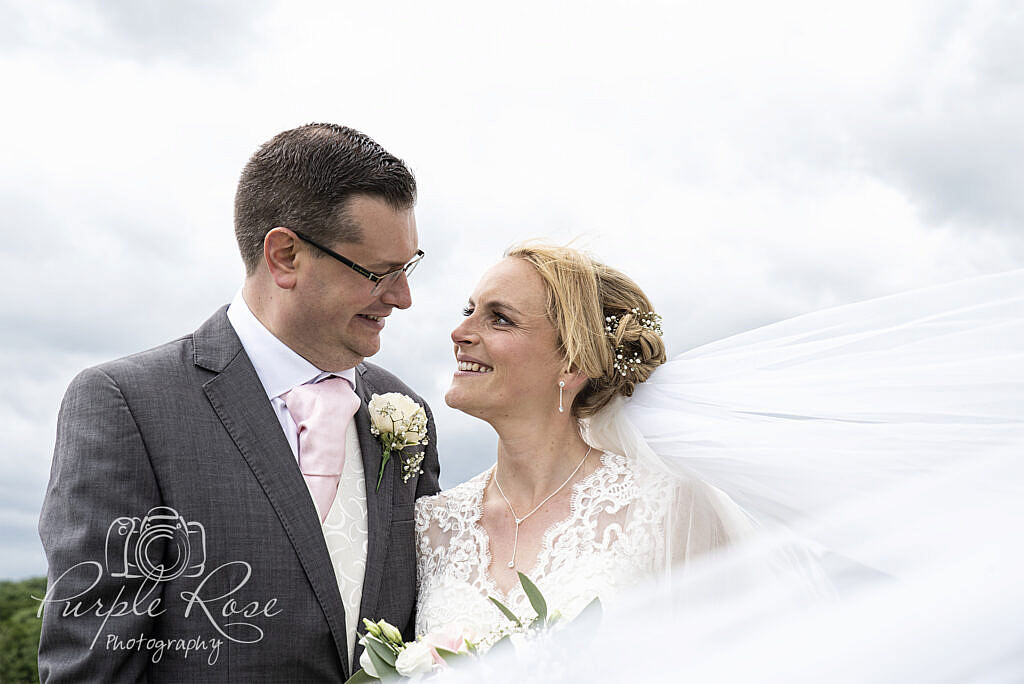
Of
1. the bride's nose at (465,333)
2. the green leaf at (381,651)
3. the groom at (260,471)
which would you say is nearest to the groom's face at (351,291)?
the groom at (260,471)

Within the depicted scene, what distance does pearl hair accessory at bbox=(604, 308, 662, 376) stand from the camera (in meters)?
4.25

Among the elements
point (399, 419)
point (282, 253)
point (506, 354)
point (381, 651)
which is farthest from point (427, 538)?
point (282, 253)

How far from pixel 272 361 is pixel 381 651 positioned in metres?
1.26

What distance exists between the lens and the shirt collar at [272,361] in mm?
3545

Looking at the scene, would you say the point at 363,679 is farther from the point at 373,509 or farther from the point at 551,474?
the point at 551,474

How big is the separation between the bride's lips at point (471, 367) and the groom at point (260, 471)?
1.63 feet

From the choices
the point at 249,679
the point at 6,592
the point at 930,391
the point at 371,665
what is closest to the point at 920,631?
the point at 930,391

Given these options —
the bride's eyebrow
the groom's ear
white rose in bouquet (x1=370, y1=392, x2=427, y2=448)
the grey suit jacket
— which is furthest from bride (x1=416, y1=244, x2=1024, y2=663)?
the groom's ear

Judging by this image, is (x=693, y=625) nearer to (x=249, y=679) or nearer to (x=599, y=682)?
(x=599, y=682)

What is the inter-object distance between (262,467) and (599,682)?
153cm

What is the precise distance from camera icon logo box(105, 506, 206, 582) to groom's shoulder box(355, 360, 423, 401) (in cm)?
129

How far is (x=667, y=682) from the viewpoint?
213 cm

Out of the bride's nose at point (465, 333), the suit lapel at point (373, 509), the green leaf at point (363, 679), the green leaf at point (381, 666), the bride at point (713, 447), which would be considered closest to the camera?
the bride at point (713, 447)

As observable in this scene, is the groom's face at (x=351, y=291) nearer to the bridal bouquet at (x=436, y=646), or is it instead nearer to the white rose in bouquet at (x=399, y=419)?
the white rose in bouquet at (x=399, y=419)
